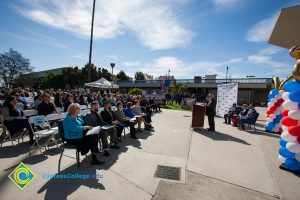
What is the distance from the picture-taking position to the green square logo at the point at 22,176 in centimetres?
312

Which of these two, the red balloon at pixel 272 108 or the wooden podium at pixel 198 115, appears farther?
the wooden podium at pixel 198 115

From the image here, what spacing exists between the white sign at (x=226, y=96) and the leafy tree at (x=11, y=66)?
51387 millimetres

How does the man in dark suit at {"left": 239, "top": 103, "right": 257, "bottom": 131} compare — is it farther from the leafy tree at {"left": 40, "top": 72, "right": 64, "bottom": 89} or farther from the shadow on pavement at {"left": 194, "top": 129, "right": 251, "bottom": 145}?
the leafy tree at {"left": 40, "top": 72, "right": 64, "bottom": 89}

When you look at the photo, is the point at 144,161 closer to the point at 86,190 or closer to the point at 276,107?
the point at 86,190

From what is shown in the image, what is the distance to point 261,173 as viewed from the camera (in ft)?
13.1

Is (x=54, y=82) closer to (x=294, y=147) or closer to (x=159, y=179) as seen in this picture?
(x=159, y=179)

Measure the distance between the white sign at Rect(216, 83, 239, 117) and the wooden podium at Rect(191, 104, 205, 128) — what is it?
12.5ft

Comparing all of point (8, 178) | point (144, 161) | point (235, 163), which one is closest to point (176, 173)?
point (144, 161)

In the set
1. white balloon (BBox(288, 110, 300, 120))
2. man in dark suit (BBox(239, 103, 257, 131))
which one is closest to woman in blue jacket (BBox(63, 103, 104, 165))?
white balloon (BBox(288, 110, 300, 120))

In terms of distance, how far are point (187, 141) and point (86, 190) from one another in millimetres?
4090

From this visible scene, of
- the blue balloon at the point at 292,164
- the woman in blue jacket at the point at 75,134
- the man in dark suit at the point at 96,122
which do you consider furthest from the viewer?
the man in dark suit at the point at 96,122

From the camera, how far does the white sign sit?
1092cm

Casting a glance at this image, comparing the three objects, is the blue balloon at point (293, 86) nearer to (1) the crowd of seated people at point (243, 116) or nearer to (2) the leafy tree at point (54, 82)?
(1) the crowd of seated people at point (243, 116)

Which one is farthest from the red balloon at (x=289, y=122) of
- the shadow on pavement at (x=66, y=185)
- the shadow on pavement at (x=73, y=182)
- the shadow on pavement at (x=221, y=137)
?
the shadow on pavement at (x=66, y=185)
